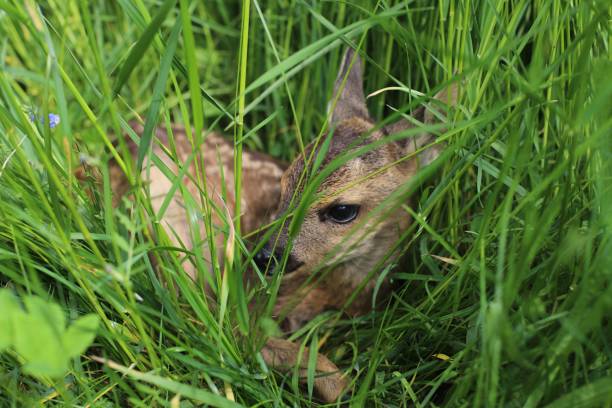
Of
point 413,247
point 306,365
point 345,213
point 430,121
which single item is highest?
point 430,121

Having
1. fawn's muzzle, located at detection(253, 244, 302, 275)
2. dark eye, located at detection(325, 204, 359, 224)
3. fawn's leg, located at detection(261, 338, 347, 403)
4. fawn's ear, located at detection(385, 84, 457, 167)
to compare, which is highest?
fawn's ear, located at detection(385, 84, 457, 167)

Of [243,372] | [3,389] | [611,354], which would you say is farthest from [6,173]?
[611,354]

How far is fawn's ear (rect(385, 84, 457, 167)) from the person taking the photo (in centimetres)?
202

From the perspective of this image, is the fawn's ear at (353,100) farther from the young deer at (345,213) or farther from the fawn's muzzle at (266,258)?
the fawn's muzzle at (266,258)

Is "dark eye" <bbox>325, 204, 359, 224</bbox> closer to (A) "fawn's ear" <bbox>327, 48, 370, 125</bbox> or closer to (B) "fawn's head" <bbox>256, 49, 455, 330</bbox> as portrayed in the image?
(B) "fawn's head" <bbox>256, 49, 455, 330</bbox>

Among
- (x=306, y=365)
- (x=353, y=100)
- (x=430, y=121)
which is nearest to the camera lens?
(x=306, y=365)

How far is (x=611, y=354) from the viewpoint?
1.46 meters

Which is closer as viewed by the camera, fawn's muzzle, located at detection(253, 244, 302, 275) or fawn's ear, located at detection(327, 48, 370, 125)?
fawn's muzzle, located at detection(253, 244, 302, 275)

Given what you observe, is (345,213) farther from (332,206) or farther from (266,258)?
(266,258)

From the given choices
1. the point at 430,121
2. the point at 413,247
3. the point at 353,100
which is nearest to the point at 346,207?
the point at 413,247

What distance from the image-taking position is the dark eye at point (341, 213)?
2.23m

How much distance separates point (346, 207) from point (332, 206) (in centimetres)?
6

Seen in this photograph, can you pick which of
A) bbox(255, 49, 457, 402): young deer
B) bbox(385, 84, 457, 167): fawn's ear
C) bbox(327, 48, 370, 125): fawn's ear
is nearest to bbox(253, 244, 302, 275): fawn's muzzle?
bbox(255, 49, 457, 402): young deer

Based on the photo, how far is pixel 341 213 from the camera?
2.25 m
